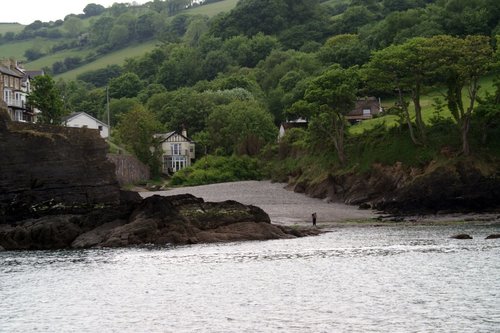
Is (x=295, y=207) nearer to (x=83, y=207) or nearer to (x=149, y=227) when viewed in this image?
(x=83, y=207)

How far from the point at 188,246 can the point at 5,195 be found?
1753 cm

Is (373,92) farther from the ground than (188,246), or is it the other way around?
(373,92)

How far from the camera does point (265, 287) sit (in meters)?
47.0

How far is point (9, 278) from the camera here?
52531 mm

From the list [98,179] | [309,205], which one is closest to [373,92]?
[309,205]

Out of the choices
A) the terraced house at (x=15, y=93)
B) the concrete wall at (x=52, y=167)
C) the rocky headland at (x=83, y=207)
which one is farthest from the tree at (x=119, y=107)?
the concrete wall at (x=52, y=167)

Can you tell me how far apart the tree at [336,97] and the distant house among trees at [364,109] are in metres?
27.9

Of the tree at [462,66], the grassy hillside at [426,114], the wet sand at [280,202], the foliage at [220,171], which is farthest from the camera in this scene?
the foliage at [220,171]

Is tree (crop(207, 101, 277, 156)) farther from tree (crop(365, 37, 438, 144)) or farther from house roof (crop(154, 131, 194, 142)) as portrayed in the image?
tree (crop(365, 37, 438, 144))

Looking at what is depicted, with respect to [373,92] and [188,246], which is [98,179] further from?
[373,92]

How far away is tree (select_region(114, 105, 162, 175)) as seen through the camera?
13300 centimetres

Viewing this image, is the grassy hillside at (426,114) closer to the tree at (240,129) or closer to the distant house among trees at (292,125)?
the distant house among trees at (292,125)

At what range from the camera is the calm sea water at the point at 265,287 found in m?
37.8

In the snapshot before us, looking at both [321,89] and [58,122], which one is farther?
[58,122]
